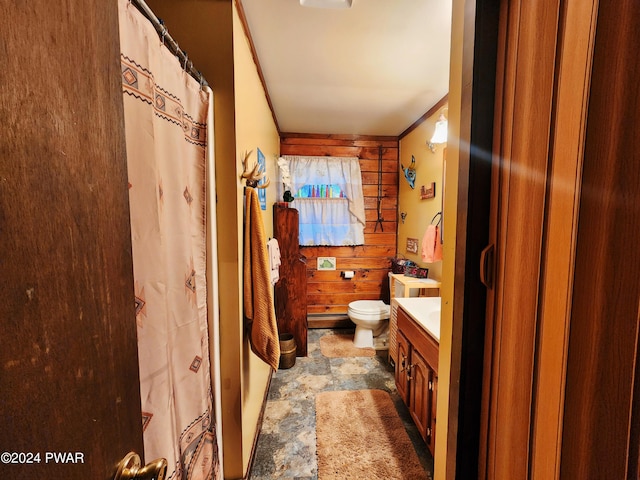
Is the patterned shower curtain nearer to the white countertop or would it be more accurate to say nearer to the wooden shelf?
the white countertop

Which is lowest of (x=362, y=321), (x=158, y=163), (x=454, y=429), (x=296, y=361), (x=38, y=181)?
(x=296, y=361)

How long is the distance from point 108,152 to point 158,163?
46 centimetres

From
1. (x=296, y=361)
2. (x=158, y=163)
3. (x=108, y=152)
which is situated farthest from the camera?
(x=296, y=361)

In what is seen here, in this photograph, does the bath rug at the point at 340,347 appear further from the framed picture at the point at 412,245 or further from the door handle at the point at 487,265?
the door handle at the point at 487,265

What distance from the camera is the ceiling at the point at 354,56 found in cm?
135

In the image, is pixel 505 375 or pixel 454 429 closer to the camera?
pixel 505 375

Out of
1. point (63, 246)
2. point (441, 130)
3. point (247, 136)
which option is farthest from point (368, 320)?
point (63, 246)

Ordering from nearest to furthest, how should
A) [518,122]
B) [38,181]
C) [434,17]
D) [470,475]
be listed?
1. [38,181]
2. [518,122]
3. [470,475]
4. [434,17]

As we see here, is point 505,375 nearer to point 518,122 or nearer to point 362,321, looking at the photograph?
point 518,122

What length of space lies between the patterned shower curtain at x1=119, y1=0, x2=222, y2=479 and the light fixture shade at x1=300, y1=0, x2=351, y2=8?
718mm

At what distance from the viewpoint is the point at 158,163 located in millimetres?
827

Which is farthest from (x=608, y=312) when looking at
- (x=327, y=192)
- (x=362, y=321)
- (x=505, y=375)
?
(x=327, y=192)

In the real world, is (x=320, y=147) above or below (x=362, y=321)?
above

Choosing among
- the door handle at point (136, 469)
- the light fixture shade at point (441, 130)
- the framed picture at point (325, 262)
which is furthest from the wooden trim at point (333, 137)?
the door handle at point (136, 469)
